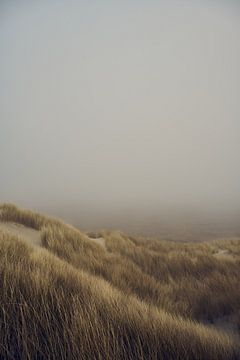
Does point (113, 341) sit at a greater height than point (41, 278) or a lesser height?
lesser

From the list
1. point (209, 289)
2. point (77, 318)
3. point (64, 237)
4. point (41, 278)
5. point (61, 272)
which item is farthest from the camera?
point (64, 237)

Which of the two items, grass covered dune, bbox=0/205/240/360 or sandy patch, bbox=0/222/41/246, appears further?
sandy patch, bbox=0/222/41/246

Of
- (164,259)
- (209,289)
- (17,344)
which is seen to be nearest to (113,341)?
(17,344)

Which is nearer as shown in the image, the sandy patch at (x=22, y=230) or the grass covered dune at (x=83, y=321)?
the grass covered dune at (x=83, y=321)

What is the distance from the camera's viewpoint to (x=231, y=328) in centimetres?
244

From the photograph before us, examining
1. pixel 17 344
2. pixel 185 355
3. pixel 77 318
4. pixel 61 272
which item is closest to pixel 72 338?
pixel 77 318

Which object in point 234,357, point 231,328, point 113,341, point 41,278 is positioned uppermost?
point 41,278

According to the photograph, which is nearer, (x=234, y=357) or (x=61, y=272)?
(x=234, y=357)

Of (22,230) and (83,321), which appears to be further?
(22,230)

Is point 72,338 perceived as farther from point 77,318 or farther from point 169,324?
point 169,324

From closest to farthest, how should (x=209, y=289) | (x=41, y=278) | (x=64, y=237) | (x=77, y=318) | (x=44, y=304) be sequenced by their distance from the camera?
(x=77, y=318)
(x=44, y=304)
(x=41, y=278)
(x=209, y=289)
(x=64, y=237)

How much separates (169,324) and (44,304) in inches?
29.1

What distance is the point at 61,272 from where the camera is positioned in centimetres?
237

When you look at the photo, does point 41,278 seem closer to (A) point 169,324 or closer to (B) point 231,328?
(A) point 169,324
